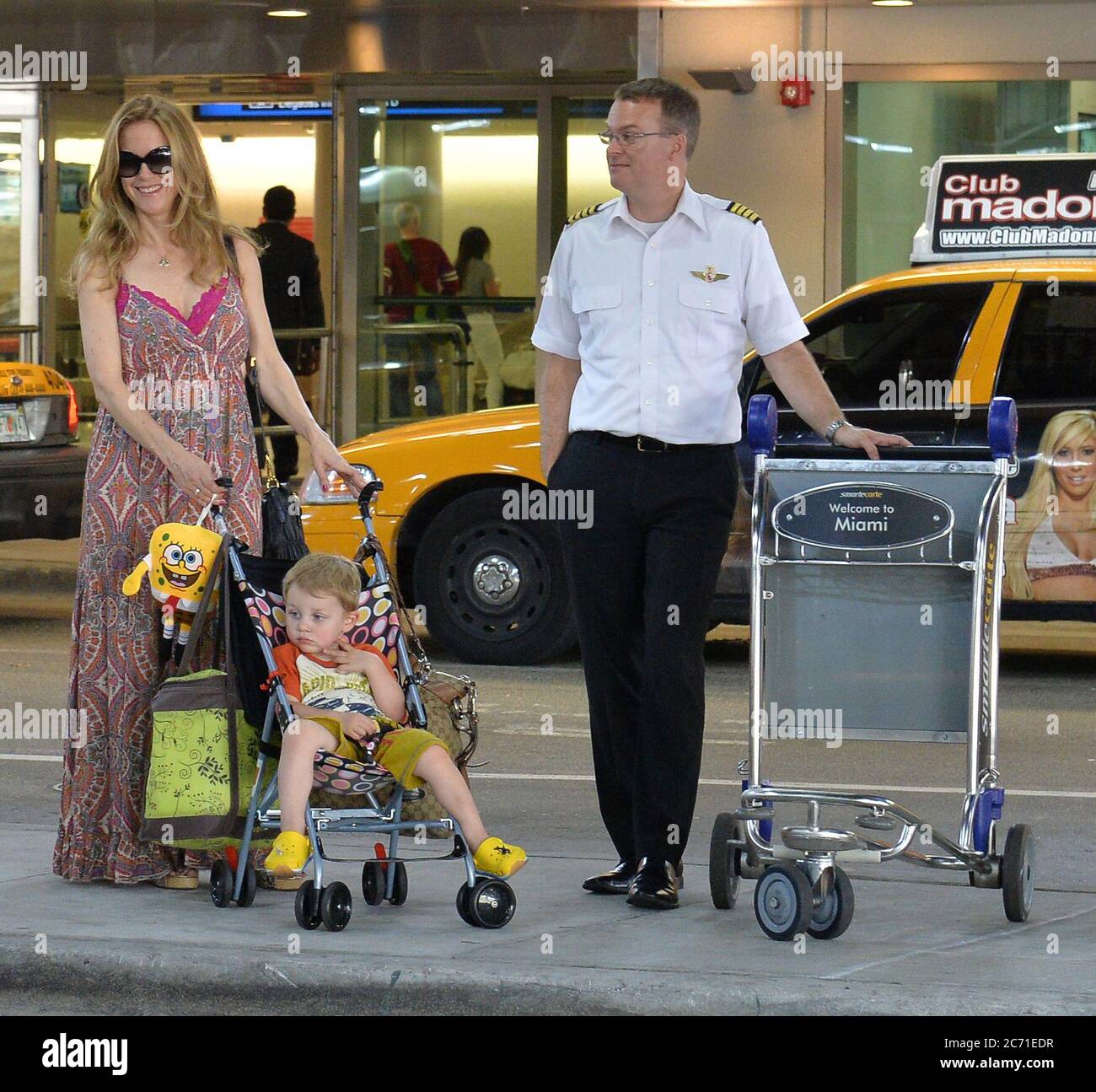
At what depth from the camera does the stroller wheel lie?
567 centimetres

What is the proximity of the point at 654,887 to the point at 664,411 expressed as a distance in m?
1.20

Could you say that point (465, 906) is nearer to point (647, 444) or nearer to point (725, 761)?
point (647, 444)

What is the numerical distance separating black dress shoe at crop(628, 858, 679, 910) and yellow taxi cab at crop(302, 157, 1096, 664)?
3814 mm

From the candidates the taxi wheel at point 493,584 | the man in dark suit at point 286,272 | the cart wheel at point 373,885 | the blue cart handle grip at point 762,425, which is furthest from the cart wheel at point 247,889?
the man in dark suit at point 286,272

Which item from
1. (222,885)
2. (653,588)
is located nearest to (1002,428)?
(653,588)

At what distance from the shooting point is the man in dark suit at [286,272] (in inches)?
648

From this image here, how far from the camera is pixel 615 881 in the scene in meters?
5.83

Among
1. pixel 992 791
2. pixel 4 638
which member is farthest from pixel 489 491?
pixel 992 791

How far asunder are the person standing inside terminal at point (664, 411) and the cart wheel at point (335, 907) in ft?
2.51

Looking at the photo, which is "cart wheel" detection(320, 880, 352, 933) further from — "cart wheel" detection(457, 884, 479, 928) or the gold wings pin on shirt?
the gold wings pin on shirt

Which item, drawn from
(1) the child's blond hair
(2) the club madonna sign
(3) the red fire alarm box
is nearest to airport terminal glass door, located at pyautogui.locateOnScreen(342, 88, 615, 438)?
(3) the red fire alarm box

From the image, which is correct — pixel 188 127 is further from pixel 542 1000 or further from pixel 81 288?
pixel 542 1000

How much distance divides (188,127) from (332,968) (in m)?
2.29

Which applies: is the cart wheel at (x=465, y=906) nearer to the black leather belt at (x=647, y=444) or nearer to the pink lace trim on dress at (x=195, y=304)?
the black leather belt at (x=647, y=444)
